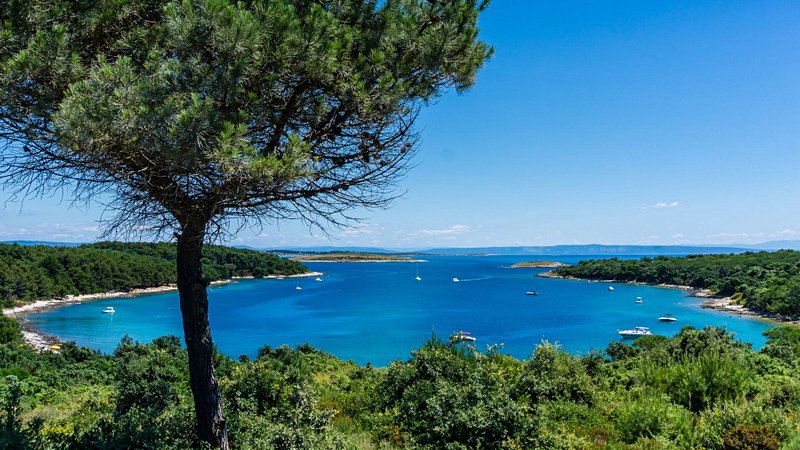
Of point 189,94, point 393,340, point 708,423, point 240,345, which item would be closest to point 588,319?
point 393,340

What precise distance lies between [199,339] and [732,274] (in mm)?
86850

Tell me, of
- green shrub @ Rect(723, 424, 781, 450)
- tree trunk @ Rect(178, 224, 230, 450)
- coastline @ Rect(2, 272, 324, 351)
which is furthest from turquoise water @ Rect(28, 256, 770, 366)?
tree trunk @ Rect(178, 224, 230, 450)

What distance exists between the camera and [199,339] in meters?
4.81

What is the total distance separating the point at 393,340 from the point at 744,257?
254ft

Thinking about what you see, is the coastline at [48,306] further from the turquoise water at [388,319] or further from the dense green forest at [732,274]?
the dense green forest at [732,274]

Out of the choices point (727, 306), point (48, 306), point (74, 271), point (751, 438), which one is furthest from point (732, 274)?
point (74, 271)

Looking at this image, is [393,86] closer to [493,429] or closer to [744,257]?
[493,429]

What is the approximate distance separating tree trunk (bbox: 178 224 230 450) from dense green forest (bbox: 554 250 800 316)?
197ft

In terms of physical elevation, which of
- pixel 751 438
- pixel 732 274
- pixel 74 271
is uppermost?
pixel 751 438

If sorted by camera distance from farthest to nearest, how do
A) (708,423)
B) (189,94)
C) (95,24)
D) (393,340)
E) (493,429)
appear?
(393,340) < (708,423) < (493,429) < (95,24) < (189,94)

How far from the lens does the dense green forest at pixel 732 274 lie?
52625 mm

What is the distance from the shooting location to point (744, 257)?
86.3m

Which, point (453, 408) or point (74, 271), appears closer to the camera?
point (453, 408)

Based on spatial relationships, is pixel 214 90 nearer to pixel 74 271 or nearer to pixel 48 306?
pixel 48 306
